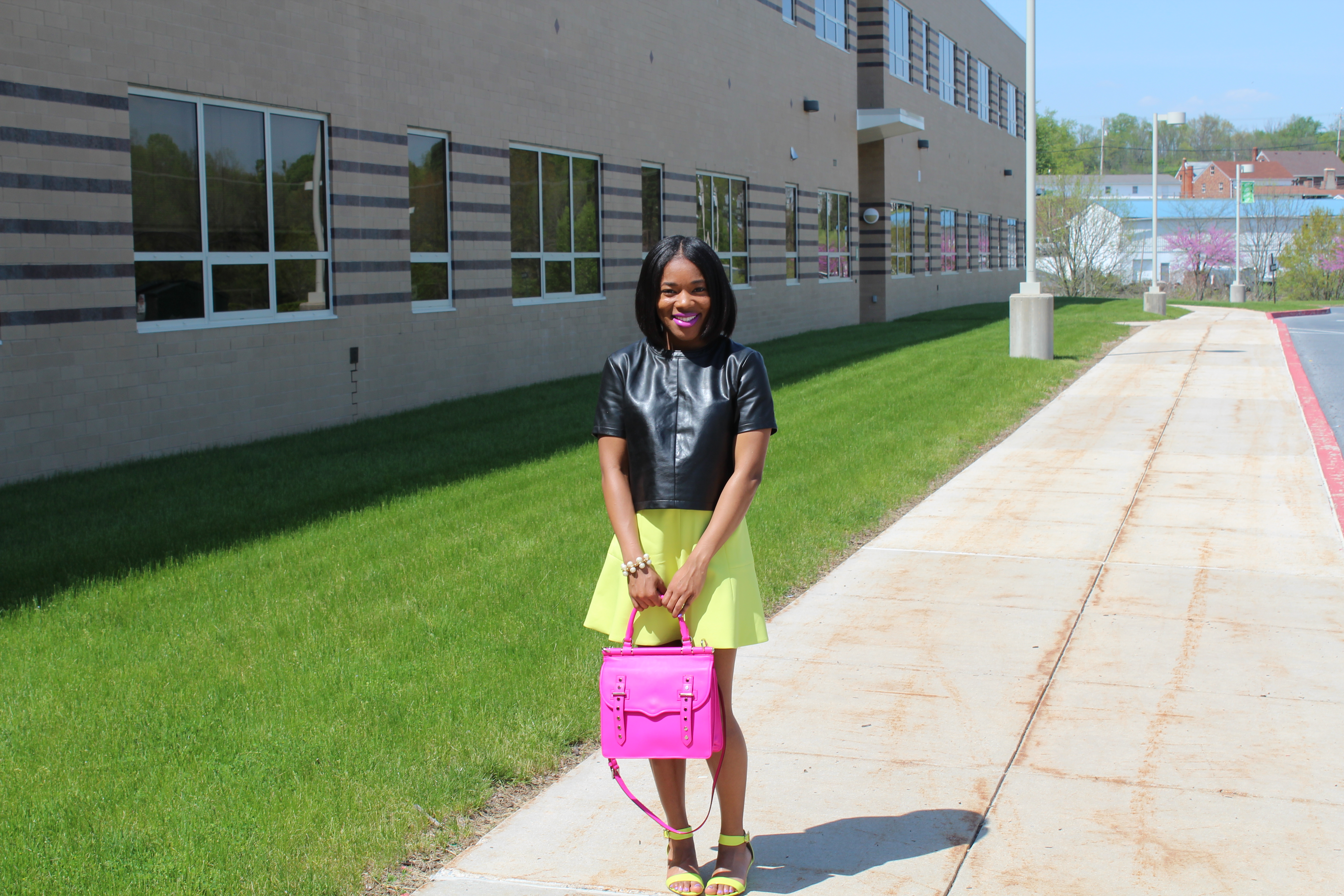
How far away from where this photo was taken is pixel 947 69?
130ft

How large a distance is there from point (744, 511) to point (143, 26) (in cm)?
924

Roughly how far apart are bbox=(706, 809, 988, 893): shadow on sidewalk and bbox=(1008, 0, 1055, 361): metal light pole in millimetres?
15417

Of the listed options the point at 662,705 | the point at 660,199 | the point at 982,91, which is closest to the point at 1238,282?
the point at 982,91

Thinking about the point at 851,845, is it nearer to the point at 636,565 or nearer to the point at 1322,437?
the point at 636,565

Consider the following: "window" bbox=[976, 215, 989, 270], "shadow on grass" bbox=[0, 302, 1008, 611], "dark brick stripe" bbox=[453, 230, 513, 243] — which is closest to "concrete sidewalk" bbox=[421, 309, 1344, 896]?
"shadow on grass" bbox=[0, 302, 1008, 611]

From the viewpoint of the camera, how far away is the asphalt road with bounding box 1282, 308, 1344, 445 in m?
14.8

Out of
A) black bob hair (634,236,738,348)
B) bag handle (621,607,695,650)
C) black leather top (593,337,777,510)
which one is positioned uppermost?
black bob hair (634,236,738,348)

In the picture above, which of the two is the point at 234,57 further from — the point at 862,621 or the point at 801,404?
the point at 862,621

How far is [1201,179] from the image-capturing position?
392 ft

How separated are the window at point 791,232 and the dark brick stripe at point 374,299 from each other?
41.1 feet

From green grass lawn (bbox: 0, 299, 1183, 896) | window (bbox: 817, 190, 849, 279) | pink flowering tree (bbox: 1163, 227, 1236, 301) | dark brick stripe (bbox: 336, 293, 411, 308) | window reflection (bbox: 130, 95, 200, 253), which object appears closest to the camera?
green grass lawn (bbox: 0, 299, 1183, 896)

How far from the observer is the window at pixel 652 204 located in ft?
64.7

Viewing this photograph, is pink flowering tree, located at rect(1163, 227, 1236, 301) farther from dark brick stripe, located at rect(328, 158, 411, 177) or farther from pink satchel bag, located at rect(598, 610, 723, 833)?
pink satchel bag, located at rect(598, 610, 723, 833)

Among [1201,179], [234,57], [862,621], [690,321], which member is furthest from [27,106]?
[1201,179]
